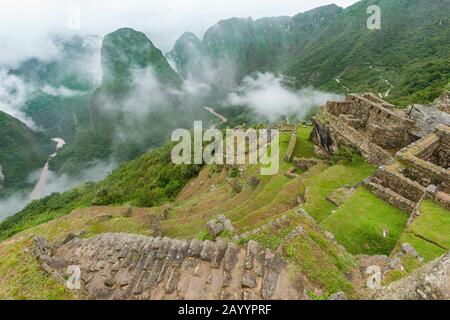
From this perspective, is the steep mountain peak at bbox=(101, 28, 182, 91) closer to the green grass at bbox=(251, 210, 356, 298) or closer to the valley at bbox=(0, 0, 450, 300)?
the valley at bbox=(0, 0, 450, 300)

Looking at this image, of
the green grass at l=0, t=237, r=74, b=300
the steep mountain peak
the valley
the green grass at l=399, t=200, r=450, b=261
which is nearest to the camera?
the valley

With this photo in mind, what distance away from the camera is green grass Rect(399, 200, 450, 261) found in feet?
28.7

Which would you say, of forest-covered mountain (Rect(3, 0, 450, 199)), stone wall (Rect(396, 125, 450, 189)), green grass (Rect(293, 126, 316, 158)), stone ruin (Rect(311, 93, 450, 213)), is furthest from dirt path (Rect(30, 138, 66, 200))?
stone wall (Rect(396, 125, 450, 189))

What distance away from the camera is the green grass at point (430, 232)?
8.76 m

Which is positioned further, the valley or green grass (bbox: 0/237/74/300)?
green grass (bbox: 0/237/74/300)

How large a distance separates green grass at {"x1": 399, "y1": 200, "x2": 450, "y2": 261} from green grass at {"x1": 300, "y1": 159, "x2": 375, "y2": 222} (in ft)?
11.1

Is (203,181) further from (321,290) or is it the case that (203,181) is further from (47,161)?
(47,161)

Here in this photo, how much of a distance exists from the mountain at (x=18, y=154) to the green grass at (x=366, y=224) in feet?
387

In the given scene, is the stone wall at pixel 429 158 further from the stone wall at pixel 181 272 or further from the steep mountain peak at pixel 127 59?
the steep mountain peak at pixel 127 59

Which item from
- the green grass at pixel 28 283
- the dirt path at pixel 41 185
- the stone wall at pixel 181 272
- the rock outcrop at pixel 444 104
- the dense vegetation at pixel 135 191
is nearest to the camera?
the stone wall at pixel 181 272

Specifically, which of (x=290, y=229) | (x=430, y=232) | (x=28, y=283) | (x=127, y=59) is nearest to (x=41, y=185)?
(x=127, y=59)

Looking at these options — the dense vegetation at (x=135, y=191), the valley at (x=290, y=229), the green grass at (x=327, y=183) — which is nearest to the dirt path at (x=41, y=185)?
the dense vegetation at (x=135, y=191)

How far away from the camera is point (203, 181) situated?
33.3m

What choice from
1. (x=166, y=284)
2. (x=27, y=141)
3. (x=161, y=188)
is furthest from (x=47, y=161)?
(x=166, y=284)
